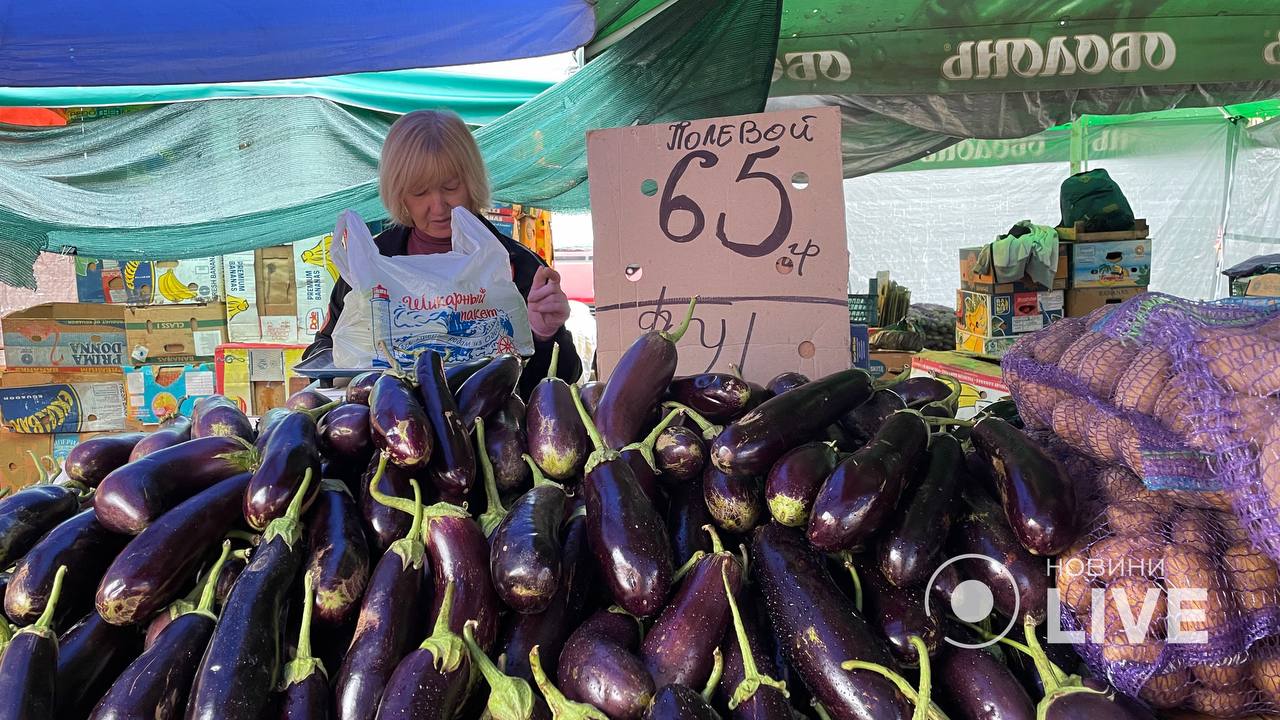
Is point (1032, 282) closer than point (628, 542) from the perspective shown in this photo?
No

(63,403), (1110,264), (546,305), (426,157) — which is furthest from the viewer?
(1110,264)

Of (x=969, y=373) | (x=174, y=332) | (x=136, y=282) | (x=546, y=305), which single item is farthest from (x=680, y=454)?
(x=136, y=282)

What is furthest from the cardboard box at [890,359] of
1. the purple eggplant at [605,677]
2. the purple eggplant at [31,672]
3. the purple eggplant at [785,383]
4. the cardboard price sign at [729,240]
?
the purple eggplant at [31,672]

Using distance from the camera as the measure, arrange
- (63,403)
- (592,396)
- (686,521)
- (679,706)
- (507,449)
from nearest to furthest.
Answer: (679,706) → (686,521) → (507,449) → (592,396) → (63,403)

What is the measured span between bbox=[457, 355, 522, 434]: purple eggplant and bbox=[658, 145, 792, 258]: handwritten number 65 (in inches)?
27.8

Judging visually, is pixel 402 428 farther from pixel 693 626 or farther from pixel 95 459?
pixel 95 459

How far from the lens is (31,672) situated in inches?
34.8

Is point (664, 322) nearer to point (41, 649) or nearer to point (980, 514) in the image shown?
point (980, 514)

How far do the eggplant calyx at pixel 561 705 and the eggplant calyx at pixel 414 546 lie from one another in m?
0.23

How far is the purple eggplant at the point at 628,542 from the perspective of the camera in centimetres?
93

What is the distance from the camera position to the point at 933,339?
6406mm

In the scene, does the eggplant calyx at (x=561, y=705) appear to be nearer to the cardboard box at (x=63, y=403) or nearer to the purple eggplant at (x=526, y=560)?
the purple eggplant at (x=526, y=560)

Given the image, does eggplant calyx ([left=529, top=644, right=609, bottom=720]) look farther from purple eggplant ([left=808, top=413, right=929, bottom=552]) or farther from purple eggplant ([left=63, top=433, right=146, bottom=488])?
purple eggplant ([left=63, top=433, right=146, bottom=488])

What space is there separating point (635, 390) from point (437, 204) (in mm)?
1518
